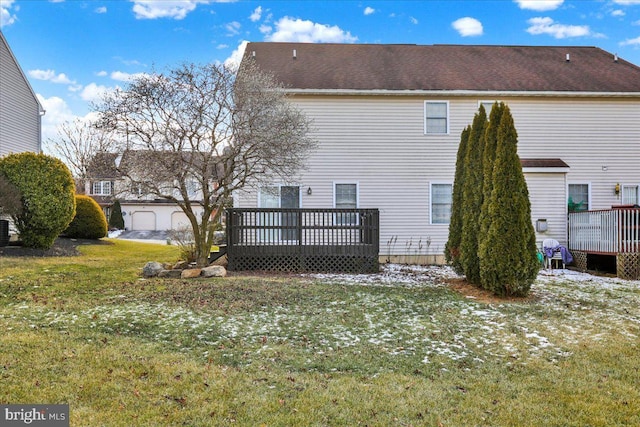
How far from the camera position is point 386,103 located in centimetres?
1255

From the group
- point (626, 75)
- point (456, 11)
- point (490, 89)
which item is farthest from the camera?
point (456, 11)

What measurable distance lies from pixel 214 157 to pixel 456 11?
36.4 ft

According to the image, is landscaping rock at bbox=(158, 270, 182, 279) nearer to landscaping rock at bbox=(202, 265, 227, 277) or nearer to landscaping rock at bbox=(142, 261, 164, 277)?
landscaping rock at bbox=(142, 261, 164, 277)

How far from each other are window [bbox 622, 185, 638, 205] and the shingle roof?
2.84m

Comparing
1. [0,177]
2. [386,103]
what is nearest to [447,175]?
[386,103]

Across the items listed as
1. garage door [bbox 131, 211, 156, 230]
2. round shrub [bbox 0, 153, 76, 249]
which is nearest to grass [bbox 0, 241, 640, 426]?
round shrub [bbox 0, 153, 76, 249]

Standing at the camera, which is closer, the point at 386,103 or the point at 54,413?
the point at 54,413

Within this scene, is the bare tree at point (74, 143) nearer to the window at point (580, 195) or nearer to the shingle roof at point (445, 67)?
the shingle roof at point (445, 67)

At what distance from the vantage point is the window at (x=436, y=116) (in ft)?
41.4

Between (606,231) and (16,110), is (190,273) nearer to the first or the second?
(606,231)

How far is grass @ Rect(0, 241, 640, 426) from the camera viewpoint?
10.3 ft

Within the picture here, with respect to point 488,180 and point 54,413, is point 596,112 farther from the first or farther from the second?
point 54,413

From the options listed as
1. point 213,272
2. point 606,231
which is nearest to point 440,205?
point 606,231

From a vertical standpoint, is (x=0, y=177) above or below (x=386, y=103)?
below
